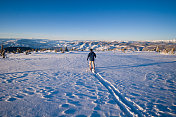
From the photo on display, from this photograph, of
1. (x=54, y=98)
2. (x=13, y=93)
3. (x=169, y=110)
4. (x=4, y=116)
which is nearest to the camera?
(x=4, y=116)

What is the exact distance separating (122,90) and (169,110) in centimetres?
160

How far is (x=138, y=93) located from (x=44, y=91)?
13.5ft

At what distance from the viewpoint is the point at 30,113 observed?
246 cm

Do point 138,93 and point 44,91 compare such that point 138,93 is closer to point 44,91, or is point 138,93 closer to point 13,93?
point 44,91

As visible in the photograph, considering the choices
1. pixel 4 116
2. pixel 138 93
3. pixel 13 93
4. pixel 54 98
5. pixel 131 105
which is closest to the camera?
pixel 4 116

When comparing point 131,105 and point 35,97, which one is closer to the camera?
point 131,105

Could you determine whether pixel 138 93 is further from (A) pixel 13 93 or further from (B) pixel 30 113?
(A) pixel 13 93

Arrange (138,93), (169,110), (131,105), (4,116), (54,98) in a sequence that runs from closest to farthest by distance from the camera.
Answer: (4,116)
(169,110)
(131,105)
(54,98)
(138,93)

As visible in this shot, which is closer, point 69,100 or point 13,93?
point 69,100

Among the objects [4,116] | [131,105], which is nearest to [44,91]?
[4,116]

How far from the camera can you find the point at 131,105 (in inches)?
117

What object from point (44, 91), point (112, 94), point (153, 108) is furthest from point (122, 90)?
point (44, 91)

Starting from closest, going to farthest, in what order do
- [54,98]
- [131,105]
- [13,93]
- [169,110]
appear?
[169,110] < [131,105] < [54,98] < [13,93]

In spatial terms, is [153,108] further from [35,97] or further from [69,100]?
[35,97]
